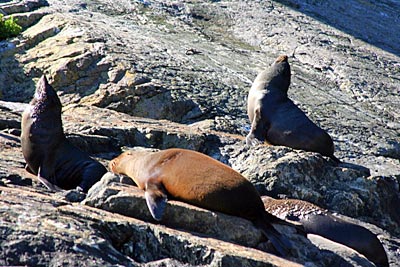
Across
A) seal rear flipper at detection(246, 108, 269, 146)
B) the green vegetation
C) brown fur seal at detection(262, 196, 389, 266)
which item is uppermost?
brown fur seal at detection(262, 196, 389, 266)

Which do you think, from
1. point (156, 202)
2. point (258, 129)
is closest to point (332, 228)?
point (156, 202)

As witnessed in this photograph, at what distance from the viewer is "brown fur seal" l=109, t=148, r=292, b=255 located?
194 inches

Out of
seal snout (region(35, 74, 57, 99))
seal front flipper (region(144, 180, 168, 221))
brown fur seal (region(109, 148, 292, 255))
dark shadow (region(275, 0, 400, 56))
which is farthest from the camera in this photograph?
dark shadow (region(275, 0, 400, 56))

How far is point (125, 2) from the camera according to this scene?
45.3ft

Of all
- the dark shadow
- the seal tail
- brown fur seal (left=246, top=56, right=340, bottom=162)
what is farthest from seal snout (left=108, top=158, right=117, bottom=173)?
the dark shadow

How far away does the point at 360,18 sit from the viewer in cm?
1625

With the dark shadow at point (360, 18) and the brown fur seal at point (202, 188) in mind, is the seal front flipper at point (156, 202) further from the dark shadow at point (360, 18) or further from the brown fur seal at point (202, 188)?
the dark shadow at point (360, 18)

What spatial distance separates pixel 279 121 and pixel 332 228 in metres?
2.79

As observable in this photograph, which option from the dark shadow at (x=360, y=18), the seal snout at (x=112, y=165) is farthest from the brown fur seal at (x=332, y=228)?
the dark shadow at (x=360, y=18)

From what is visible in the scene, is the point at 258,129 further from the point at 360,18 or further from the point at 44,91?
the point at 360,18

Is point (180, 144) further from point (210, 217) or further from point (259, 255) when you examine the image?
point (259, 255)

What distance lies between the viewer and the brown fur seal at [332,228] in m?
6.20

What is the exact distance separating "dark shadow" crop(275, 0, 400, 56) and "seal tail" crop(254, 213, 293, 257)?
33.7ft

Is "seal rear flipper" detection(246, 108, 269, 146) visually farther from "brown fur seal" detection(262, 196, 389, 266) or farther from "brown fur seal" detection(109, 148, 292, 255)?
"brown fur seal" detection(109, 148, 292, 255)
